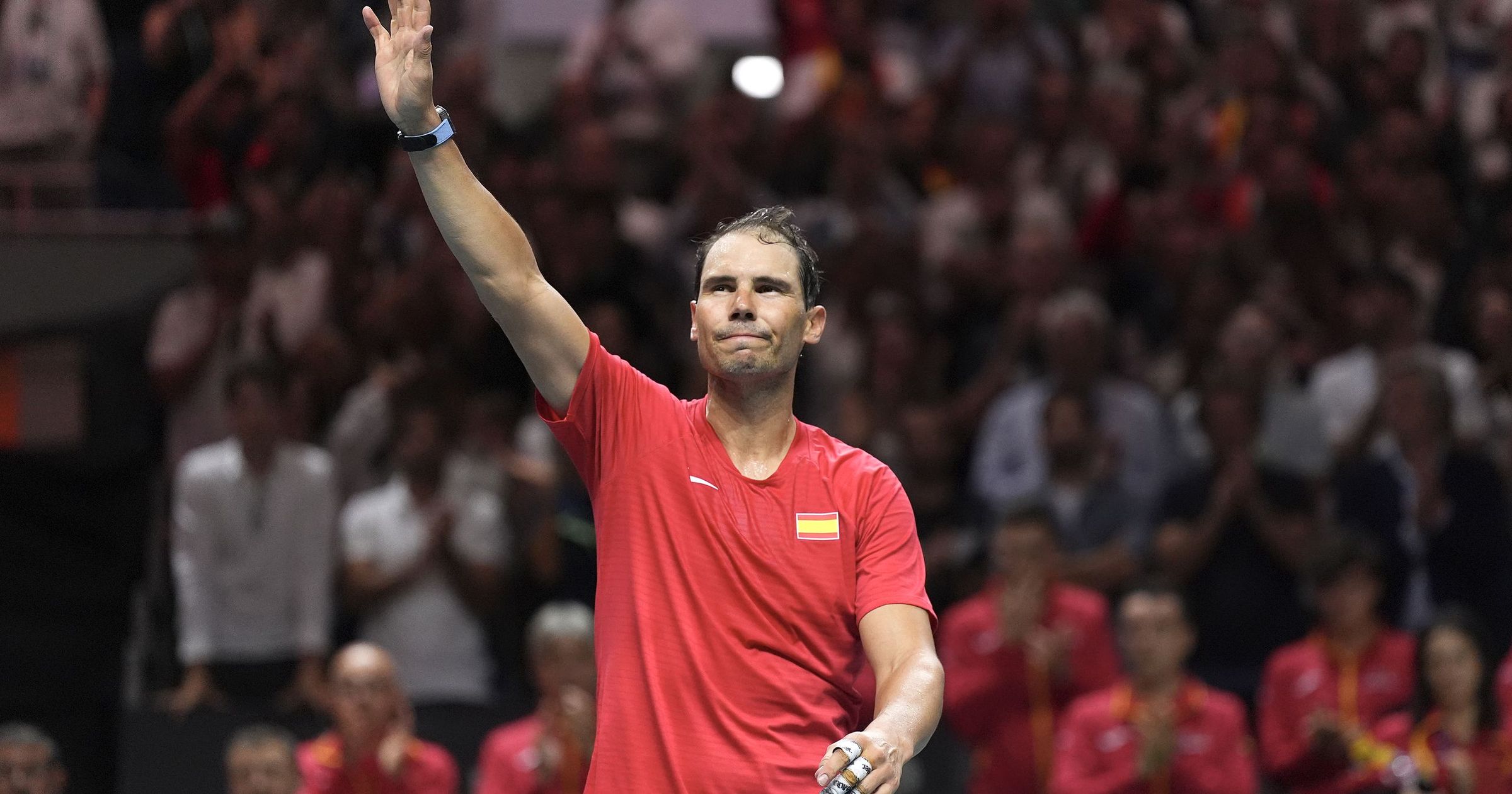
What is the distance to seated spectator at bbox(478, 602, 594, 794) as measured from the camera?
877 cm

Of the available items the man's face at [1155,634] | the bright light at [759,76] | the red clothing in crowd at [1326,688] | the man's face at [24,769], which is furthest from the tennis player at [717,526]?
the bright light at [759,76]

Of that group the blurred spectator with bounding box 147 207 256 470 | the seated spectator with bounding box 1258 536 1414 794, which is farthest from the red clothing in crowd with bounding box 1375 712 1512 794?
the blurred spectator with bounding box 147 207 256 470

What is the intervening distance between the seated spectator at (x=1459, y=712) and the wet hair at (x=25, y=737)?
5.67 meters

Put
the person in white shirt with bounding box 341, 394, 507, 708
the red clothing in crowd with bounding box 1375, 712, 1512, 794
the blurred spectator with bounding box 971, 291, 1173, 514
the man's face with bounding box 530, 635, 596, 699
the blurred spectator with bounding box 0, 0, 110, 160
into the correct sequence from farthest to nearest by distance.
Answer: the blurred spectator with bounding box 971, 291, 1173, 514, the person in white shirt with bounding box 341, 394, 507, 708, the blurred spectator with bounding box 0, 0, 110, 160, the man's face with bounding box 530, 635, 596, 699, the red clothing in crowd with bounding box 1375, 712, 1512, 794

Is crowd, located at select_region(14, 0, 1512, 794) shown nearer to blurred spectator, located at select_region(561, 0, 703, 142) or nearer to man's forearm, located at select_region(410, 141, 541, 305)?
blurred spectator, located at select_region(561, 0, 703, 142)

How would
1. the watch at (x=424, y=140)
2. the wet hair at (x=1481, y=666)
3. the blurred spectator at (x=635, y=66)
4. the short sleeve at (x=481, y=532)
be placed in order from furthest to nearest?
the blurred spectator at (x=635, y=66) → the short sleeve at (x=481, y=532) → the wet hair at (x=1481, y=666) → the watch at (x=424, y=140)

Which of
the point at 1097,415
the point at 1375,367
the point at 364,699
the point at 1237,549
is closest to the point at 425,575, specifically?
the point at 364,699

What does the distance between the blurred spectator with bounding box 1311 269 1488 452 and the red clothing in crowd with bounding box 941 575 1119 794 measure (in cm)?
194

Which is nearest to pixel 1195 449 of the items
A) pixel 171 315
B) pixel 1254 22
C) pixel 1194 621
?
pixel 1194 621

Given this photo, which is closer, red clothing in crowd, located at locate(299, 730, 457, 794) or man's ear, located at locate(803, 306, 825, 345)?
man's ear, located at locate(803, 306, 825, 345)

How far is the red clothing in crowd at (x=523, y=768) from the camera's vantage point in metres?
8.79

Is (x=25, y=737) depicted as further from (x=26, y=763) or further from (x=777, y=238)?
(x=777, y=238)

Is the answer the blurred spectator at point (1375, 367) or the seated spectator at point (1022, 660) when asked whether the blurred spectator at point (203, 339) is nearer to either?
the seated spectator at point (1022, 660)

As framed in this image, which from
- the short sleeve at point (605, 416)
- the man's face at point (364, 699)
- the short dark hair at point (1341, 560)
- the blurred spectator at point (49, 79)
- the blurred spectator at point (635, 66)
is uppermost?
the blurred spectator at point (635, 66)
